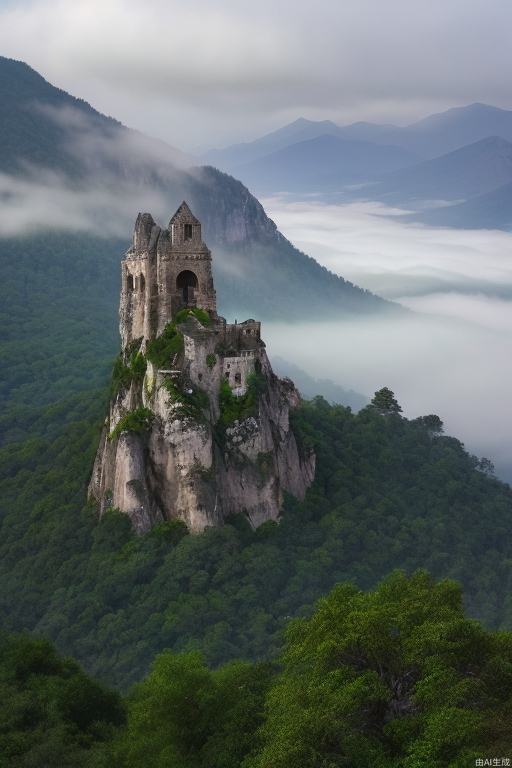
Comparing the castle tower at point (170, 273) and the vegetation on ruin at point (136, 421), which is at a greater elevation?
the castle tower at point (170, 273)

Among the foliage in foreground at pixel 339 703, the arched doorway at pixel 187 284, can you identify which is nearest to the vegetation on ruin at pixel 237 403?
the arched doorway at pixel 187 284

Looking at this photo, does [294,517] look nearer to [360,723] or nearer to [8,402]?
[360,723]

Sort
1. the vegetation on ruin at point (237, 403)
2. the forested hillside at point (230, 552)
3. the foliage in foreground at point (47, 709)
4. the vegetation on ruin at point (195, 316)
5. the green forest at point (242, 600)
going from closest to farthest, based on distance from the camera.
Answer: the green forest at point (242, 600)
the foliage in foreground at point (47, 709)
the forested hillside at point (230, 552)
the vegetation on ruin at point (237, 403)
the vegetation on ruin at point (195, 316)

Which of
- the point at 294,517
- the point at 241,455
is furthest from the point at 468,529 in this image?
the point at 241,455

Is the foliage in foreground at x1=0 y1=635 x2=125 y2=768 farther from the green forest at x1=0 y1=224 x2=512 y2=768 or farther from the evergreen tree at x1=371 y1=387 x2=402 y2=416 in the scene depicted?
the evergreen tree at x1=371 y1=387 x2=402 y2=416

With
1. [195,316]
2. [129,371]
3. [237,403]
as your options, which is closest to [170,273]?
[195,316]

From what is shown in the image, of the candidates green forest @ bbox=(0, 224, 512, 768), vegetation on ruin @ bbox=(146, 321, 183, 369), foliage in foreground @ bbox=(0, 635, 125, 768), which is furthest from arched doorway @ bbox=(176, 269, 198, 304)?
foliage in foreground @ bbox=(0, 635, 125, 768)

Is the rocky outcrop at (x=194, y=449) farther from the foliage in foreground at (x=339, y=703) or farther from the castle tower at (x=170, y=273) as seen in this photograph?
the foliage in foreground at (x=339, y=703)
